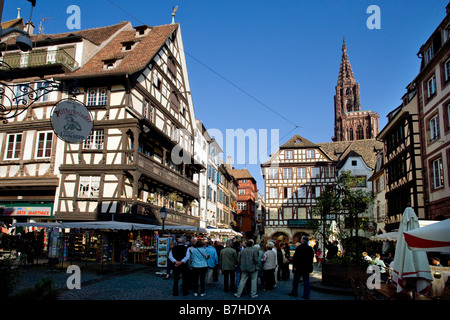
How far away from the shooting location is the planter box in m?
12.0

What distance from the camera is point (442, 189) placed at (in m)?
21.2

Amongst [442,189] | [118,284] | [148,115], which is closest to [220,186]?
[148,115]

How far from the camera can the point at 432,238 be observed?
7.07 metres

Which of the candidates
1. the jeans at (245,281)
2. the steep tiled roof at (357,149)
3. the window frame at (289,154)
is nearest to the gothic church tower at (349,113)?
the steep tiled roof at (357,149)

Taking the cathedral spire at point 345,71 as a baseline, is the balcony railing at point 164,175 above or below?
below

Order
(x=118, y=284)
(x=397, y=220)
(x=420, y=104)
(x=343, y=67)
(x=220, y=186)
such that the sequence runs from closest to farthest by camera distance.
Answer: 1. (x=118, y=284)
2. (x=420, y=104)
3. (x=397, y=220)
4. (x=220, y=186)
5. (x=343, y=67)

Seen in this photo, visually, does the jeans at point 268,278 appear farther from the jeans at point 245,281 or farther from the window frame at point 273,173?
the window frame at point 273,173

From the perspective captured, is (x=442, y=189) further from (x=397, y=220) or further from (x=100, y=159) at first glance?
(x=100, y=159)

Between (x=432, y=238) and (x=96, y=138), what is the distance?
18.8 metres

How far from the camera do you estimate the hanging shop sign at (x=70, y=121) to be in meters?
8.72

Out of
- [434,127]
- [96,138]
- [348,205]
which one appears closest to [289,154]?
[434,127]

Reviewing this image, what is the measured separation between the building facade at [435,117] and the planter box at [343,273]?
34.7 feet

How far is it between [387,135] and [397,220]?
7266 millimetres

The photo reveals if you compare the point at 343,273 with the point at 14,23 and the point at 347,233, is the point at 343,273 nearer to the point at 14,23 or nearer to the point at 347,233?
the point at 347,233
